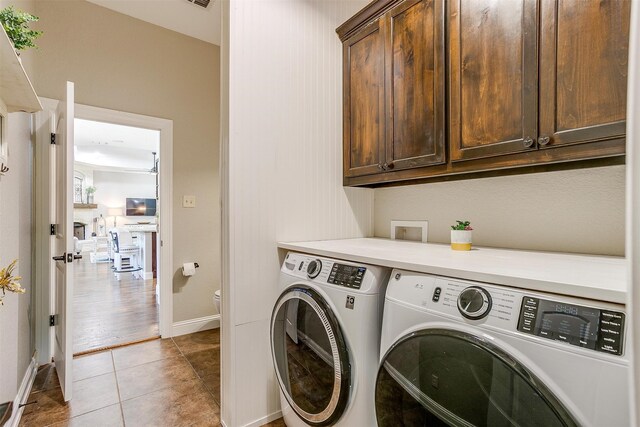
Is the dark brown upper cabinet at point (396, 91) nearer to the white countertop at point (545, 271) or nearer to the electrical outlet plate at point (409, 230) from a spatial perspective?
the electrical outlet plate at point (409, 230)

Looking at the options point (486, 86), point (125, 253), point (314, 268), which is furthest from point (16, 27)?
point (125, 253)

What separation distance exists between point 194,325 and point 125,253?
3858 millimetres

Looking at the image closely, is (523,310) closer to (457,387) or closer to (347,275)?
(457,387)

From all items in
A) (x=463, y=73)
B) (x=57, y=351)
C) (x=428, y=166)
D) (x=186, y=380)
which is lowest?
(x=186, y=380)

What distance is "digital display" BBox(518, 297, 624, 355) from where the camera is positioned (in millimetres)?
579

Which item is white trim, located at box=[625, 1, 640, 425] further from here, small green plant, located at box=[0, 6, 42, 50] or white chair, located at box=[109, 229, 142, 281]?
white chair, located at box=[109, 229, 142, 281]

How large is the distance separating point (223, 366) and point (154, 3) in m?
2.88

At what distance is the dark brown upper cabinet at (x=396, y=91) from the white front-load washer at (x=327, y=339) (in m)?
0.72

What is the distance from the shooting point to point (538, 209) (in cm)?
133

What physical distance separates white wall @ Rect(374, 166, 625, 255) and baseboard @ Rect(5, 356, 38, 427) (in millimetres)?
2476

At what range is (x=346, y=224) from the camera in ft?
6.54

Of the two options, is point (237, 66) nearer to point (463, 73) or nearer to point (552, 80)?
point (463, 73)

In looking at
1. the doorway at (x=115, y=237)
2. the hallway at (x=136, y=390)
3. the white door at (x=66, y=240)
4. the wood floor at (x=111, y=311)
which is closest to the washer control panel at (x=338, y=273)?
the hallway at (x=136, y=390)

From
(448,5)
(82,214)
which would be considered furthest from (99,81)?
(82,214)
